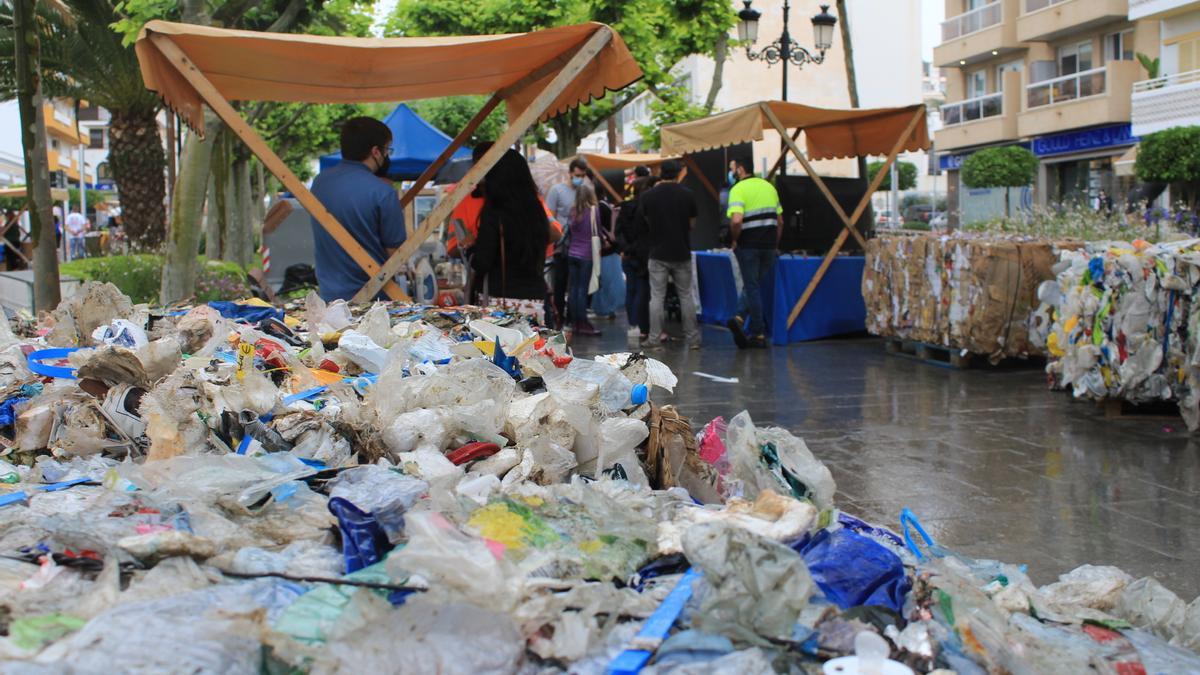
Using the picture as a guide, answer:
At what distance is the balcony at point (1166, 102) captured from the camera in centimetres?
2964

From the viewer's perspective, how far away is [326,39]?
568cm

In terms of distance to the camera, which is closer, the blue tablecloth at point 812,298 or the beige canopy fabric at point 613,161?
the blue tablecloth at point 812,298

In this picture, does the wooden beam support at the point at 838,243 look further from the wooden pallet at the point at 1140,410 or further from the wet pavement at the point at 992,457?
the wooden pallet at the point at 1140,410

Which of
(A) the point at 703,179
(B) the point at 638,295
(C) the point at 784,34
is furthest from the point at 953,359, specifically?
(C) the point at 784,34

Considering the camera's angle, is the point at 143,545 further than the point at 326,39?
No

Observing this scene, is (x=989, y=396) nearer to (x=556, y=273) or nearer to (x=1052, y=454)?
(x=1052, y=454)

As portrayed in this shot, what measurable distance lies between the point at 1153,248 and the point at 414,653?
23.1 ft

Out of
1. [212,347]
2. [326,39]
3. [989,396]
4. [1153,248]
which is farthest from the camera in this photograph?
[989,396]

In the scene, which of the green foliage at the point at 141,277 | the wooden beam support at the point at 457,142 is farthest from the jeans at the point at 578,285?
the wooden beam support at the point at 457,142

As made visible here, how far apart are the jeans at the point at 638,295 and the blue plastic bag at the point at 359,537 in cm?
993

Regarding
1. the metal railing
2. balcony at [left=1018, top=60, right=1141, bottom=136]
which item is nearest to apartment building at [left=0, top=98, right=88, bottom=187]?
the metal railing

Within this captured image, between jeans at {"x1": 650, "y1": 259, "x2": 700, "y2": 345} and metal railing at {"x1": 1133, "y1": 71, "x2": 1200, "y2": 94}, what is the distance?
24.0 metres

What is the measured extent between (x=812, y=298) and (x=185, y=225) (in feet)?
21.8

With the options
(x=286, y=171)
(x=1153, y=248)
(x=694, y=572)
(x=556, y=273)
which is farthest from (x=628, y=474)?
(x=556, y=273)
